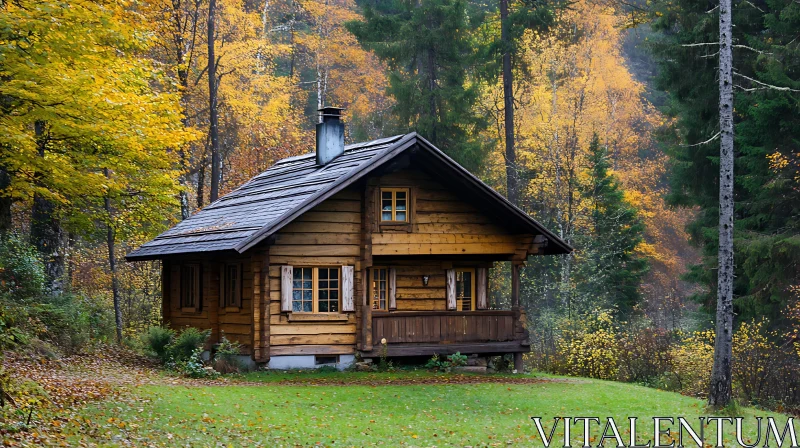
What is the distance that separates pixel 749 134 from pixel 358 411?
1596 centimetres

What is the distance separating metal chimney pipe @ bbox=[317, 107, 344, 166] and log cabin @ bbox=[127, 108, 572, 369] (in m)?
0.03

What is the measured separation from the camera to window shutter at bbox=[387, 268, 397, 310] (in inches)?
1025

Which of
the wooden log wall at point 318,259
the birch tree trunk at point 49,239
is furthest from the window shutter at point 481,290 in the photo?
the birch tree trunk at point 49,239

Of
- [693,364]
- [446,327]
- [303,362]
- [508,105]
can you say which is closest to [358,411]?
[303,362]

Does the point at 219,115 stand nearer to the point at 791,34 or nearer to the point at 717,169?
the point at 717,169

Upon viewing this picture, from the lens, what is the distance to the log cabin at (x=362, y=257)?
23797 millimetres

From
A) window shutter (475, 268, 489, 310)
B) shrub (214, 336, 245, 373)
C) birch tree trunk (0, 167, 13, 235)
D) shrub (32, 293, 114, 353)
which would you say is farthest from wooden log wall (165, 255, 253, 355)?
window shutter (475, 268, 489, 310)

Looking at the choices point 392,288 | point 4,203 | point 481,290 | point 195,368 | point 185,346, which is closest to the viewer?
point 195,368

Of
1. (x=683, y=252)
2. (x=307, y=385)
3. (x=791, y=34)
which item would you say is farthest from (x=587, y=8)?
(x=307, y=385)

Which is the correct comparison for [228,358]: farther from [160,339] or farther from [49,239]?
[49,239]

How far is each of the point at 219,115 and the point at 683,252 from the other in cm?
3359

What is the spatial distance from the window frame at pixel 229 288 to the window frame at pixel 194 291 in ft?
4.29

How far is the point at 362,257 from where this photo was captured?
24484mm

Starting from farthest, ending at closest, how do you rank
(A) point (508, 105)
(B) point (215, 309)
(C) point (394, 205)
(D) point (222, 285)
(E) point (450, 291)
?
1. (A) point (508, 105)
2. (E) point (450, 291)
3. (B) point (215, 309)
4. (D) point (222, 285)
5. (C) point (394, 205)
